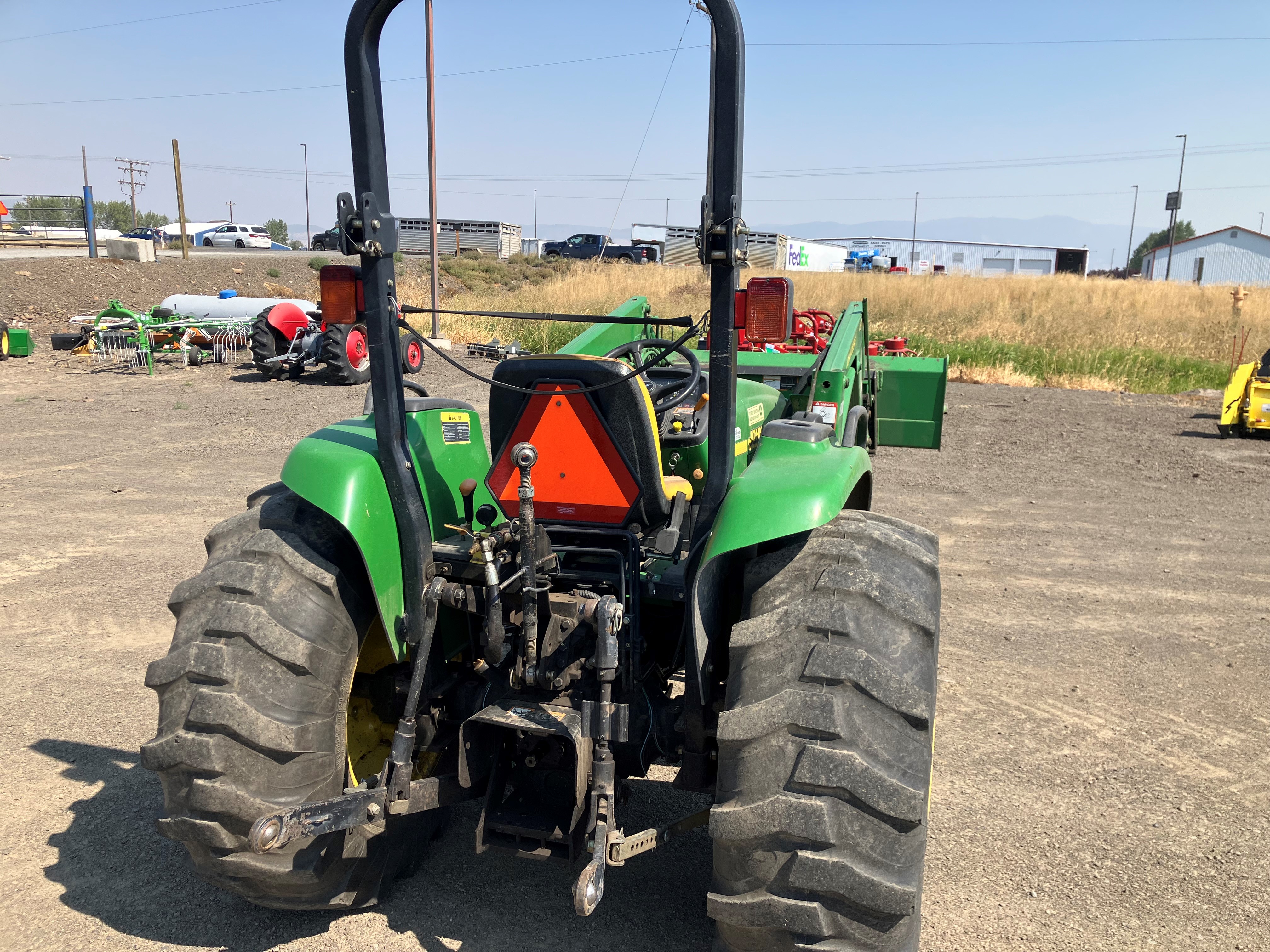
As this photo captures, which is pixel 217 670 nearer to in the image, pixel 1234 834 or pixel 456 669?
pixel 456 669

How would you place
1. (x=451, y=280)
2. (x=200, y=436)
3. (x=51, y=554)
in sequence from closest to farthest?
(x=51, y=554) < (x=200, y=436) < (x=451, y=280)

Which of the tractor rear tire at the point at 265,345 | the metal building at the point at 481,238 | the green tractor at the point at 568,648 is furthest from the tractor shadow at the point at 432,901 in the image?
the metal building at the point at 481,238

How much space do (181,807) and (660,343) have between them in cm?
251

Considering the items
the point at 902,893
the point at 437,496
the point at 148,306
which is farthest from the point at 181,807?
the point at 148,306

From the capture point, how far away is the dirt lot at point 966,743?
9.19 feet

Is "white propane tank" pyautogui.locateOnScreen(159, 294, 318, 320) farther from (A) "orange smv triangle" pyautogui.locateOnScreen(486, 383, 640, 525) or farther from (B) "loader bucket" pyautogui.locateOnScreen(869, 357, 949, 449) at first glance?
(A) "orange smv triangle" pyautogui.locateOnScreen(486, 383, 640, 525)

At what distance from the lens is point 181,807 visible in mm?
2348

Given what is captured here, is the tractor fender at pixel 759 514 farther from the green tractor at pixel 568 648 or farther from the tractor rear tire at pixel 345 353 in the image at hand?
the tractor rear tire at pixel 345 353

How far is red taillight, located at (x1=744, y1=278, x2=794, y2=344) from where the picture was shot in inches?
88.0

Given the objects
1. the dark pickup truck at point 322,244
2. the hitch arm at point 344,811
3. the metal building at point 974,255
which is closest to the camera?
the hitch arm at point 344,811

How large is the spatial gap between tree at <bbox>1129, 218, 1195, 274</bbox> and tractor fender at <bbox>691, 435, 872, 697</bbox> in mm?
95480

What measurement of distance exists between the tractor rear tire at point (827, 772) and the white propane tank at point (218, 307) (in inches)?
584

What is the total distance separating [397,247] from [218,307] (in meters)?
15.0

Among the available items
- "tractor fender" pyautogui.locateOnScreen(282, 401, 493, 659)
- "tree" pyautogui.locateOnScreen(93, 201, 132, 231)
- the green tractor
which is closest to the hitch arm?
the green tractor
